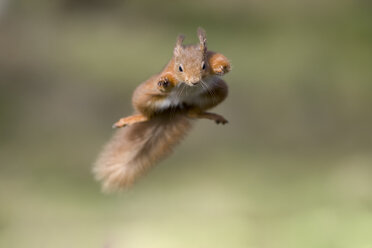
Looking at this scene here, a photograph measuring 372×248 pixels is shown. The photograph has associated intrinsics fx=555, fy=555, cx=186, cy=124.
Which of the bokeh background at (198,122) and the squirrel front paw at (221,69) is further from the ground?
the bokeh background at (198,122)

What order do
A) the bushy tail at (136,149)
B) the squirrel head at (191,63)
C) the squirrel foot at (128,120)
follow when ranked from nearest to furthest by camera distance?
the squirrel head at (191,63) → the squirrel foot at (128,120) → the bushy tail at (136,149)

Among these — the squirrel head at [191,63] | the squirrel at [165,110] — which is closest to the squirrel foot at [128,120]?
the squirrel at [165,110]

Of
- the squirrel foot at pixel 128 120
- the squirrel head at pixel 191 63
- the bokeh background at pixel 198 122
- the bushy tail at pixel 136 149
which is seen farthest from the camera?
the bokeh background at pixel 198 122

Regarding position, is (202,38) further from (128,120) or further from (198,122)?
(198,122)

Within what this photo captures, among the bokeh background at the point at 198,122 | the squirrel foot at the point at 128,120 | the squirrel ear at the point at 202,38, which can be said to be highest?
the bokeh background at the point at 198,122

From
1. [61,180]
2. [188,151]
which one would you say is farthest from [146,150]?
[188,151]

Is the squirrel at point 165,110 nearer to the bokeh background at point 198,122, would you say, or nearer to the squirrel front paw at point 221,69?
the squirrel front paw at point 221,69

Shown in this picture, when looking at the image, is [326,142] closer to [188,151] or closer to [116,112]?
[188,151]
